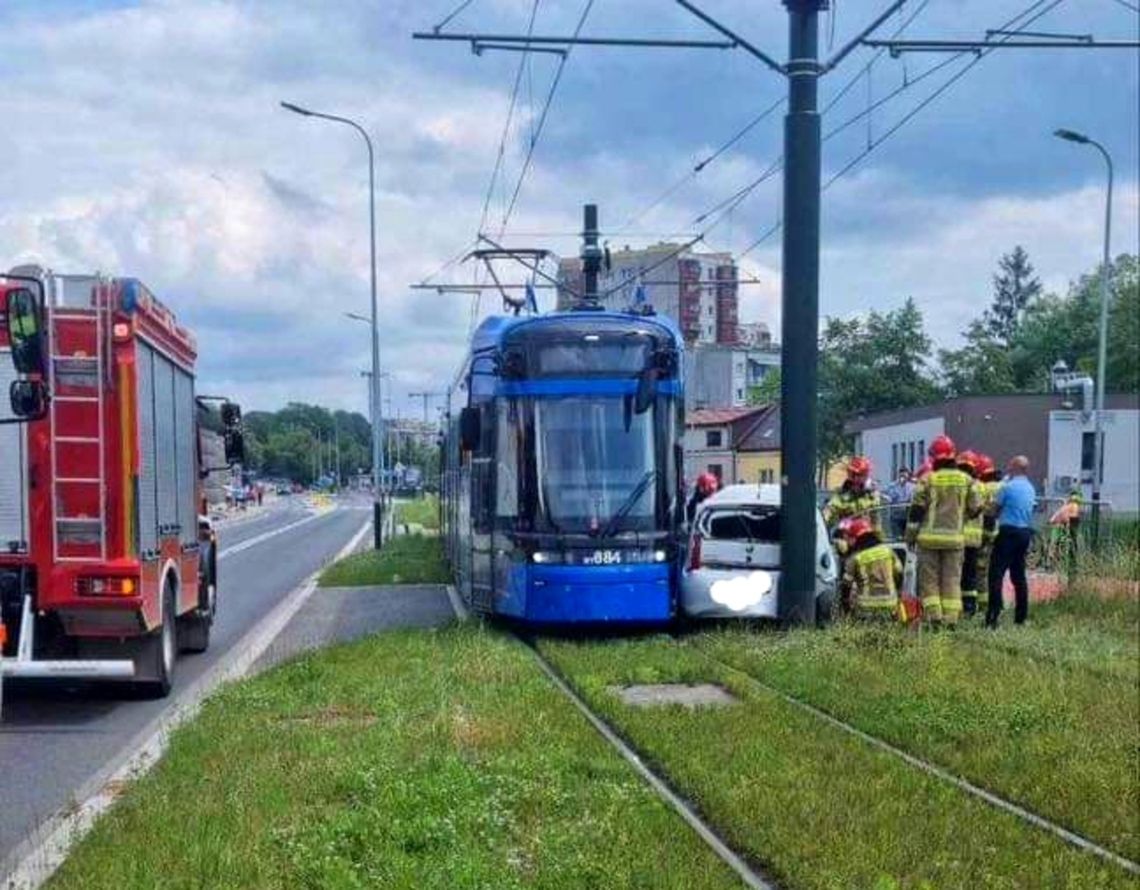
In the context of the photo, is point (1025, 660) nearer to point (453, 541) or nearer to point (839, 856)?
point (839, 856)

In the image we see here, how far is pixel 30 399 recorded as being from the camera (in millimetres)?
7469

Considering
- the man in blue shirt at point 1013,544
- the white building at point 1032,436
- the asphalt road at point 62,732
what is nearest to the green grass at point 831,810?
the asphalt road at point 62,732

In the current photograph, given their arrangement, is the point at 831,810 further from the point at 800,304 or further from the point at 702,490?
the point at 702,490

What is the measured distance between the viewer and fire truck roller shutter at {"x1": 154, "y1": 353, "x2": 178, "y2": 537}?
42.5ft

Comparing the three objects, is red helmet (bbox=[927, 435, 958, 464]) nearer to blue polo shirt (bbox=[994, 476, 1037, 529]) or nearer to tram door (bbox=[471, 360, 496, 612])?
blue polo shirt (bbox=[994, 476, 1037, 529])

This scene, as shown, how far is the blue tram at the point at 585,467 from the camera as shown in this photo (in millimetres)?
15578

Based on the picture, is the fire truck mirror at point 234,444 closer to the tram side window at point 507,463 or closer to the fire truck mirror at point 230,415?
the fire truck mirror at point 230,415

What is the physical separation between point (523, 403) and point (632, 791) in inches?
326

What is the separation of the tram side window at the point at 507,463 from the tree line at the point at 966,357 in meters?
45.0

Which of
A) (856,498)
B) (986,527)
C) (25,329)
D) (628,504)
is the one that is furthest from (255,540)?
(25,329)

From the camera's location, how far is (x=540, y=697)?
11.5m

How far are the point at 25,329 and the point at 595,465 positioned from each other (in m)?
9.20

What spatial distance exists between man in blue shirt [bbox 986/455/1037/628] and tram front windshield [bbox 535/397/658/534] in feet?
11.4

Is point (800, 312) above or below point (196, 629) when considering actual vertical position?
above
